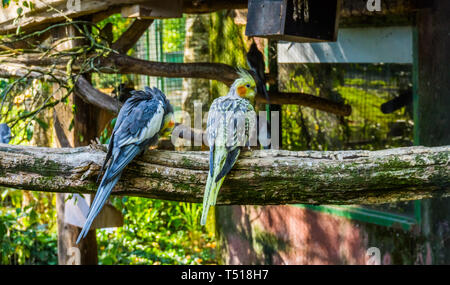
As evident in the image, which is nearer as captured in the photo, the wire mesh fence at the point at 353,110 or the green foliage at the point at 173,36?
the wire mesh fence at the point at 353,110

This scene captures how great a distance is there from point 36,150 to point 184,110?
4.80m

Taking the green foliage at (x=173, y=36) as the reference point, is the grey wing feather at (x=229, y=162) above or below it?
below

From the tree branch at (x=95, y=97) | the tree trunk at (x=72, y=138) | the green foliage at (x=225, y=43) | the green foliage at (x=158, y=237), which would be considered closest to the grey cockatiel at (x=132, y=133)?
the tree branch at (x=95, y=97)

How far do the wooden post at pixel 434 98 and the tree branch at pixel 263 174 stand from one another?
1.56 m

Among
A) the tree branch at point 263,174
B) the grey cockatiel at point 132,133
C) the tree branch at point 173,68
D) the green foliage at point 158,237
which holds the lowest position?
the green foliage at point 158,237

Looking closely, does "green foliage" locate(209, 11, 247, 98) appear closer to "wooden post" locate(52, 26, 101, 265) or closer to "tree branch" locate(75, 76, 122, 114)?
"wooden post" locate(52, 26, 101, 265)

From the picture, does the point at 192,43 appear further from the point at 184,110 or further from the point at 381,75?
the point at 381,75

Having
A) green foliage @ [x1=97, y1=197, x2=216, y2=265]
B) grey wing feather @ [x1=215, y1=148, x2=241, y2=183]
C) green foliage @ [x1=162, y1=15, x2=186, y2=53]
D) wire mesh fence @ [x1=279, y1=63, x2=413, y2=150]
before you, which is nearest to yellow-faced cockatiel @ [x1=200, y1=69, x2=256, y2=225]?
grey wing feather @ [x1=215, y1=148, x2=241, y2=183]

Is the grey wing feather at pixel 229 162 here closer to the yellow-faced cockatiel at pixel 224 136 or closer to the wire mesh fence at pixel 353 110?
the yellow-faced cockatiel at pixel 224 136

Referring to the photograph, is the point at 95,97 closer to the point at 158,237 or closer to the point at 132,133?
the point at 132,133

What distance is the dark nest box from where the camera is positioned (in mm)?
2877

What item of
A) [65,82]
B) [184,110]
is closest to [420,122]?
[65,82]

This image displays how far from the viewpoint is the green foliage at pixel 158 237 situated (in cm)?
667
